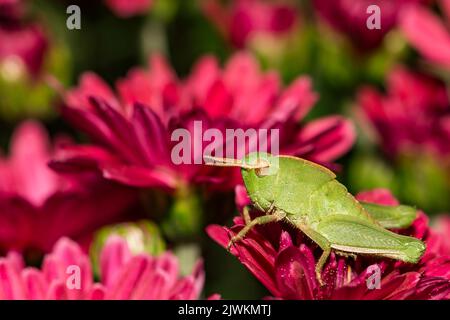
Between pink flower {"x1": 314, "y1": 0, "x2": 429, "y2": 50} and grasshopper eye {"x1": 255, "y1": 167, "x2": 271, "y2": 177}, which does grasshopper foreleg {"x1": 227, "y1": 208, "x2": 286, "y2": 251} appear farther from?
pink flower {"x1": 314, "y1": 0, "x2": 429, "y2": 50}

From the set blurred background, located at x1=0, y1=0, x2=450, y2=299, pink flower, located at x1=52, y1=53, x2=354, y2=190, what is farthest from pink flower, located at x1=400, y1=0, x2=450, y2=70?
pink flower, located at x1=52, y1=53, x2=354, y2=190

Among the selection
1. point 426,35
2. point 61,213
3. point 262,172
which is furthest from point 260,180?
point 426,35

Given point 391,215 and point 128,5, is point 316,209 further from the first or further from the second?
point 128,5

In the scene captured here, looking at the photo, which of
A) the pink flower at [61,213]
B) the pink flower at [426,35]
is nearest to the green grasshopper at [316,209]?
the pink flower at [61,213]

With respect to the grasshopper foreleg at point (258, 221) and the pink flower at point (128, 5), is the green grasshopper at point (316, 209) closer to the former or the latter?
the grasshopper foreleg at point (258, 221)

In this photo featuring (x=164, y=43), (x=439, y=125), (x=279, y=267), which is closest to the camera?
(x=279, y=267)
